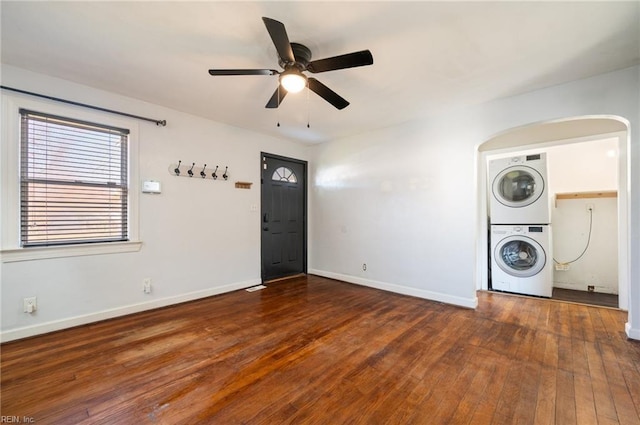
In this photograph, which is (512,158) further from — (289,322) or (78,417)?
(78,417)

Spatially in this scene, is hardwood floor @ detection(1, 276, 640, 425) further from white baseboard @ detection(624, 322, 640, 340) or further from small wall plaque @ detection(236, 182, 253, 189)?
small wall plaque @ detection(236, 182, 253, 189)

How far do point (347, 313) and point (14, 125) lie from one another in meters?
3.76

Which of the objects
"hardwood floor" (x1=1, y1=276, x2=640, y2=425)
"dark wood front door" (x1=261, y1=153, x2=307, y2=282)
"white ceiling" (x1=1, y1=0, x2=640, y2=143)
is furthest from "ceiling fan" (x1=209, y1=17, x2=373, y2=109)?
"dark wood front door" (x1=261, y1=153, x2=307, y2=282)

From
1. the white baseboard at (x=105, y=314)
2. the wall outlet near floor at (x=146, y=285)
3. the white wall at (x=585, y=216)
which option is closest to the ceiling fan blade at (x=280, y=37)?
the wall outlet near floor at (x=146, y=285)

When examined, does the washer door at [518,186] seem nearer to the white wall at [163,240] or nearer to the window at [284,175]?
the window at [284,175]

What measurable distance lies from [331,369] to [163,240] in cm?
257

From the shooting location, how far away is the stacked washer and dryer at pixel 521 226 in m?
3.62

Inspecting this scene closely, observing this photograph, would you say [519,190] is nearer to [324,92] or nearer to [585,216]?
[585,216]

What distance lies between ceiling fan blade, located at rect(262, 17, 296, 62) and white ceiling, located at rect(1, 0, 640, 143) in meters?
0.23

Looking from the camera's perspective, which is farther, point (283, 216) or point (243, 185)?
point (283, 216)

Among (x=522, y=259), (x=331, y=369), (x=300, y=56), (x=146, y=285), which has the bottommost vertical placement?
(x=331, y=369)

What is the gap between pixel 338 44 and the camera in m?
2.04

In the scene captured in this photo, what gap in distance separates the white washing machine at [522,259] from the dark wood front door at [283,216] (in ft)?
10.6

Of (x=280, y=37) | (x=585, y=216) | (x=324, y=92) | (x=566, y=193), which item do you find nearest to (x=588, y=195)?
(x=566, y=193)
